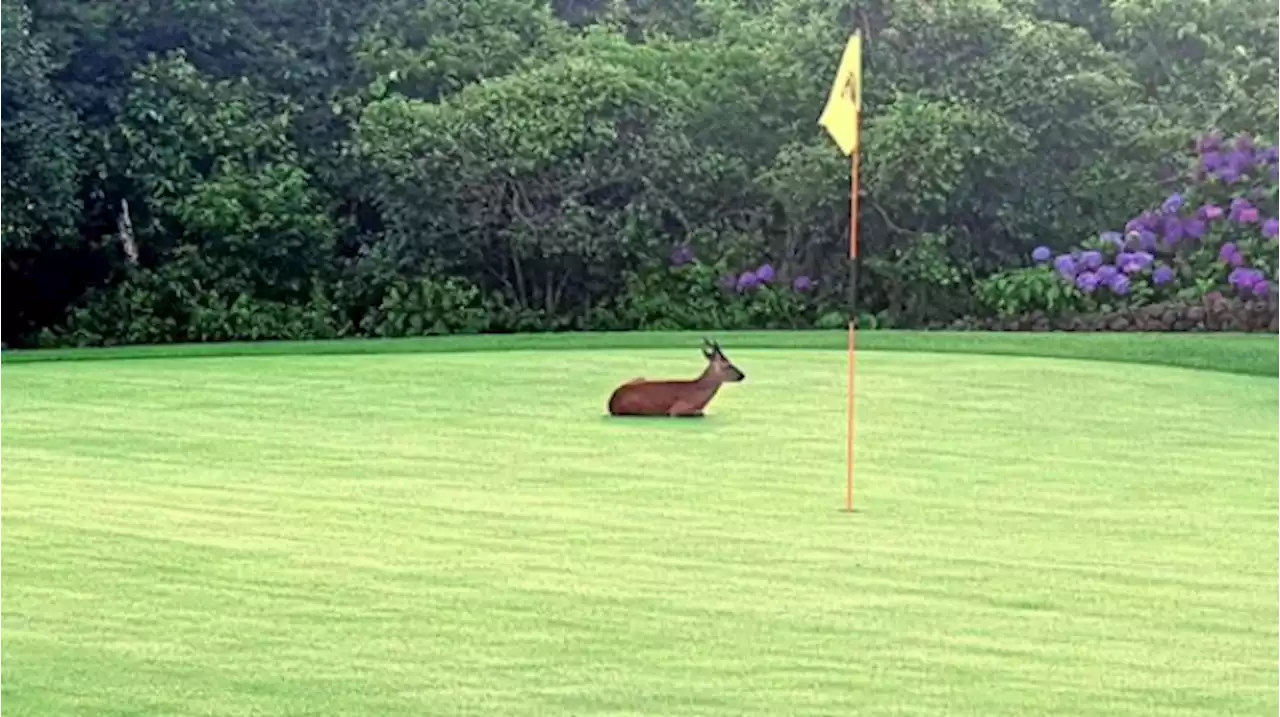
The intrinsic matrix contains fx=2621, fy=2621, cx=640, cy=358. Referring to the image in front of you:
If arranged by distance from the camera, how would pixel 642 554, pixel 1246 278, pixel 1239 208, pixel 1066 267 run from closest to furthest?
pixel 642 554, pixel 1246 278, pixel 1239 208, pixel 1066 267

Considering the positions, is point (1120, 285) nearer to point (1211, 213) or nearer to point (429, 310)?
point (1211, 213)

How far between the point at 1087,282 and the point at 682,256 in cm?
412

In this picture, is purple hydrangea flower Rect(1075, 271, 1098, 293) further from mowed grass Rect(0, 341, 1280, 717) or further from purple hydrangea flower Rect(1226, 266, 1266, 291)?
mowed grass Rect(0, 341, 1280, 717)

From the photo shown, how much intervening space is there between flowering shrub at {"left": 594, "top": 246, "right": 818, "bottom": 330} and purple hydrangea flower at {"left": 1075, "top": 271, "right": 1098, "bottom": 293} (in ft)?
8.57

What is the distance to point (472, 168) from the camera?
24.1 m

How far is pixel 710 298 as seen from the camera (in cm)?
2405

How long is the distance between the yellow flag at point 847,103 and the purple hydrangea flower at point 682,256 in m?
14.3

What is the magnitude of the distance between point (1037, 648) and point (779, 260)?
18191 mm

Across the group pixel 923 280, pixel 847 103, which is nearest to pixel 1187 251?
pixel 923 280

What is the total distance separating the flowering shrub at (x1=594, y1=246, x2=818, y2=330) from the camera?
23812 millimetres

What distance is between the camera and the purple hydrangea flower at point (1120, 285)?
22078 mm

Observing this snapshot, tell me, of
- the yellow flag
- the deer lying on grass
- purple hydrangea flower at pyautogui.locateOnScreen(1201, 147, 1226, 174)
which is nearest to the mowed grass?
the deer lying on grass

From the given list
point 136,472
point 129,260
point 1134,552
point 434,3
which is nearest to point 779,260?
point 434,3

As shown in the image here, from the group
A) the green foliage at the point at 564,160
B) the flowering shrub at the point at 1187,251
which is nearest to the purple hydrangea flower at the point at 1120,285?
the flowering shrub at the point at 1187,251
